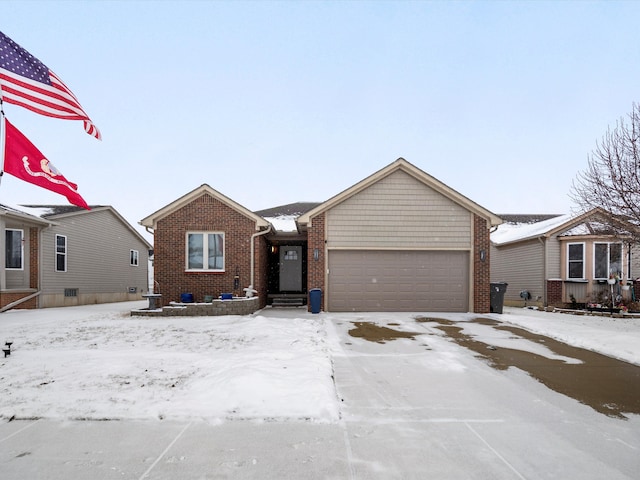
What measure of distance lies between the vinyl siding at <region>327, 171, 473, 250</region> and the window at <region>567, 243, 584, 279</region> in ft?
20.3

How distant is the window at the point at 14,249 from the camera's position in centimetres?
1541

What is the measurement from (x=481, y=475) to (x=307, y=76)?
3205 cm

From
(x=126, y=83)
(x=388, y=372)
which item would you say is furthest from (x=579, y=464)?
(x=126, y=83)

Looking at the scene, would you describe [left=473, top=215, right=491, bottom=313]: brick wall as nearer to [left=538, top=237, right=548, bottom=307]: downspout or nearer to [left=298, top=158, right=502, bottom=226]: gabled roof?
[left=298, top=158, right=502, bottom=226]: gabled roof

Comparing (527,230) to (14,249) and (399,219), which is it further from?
(14,249)

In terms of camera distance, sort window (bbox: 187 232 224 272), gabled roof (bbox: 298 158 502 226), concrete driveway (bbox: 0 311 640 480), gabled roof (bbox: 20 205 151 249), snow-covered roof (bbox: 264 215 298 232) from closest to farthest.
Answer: concrete driveway (bbox: 0 311 640 480), gabled roof (bbox: 298 158 502 226), window (bbox: 187 232 224 272), snow-covered roof (bbox: 264 215 298 232), gabled roof (bbox: 20 205 151 249)

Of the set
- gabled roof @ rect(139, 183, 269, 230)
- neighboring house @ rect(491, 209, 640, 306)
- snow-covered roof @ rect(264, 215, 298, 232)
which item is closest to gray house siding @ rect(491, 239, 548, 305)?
neighboring house @ rect(491, 209, 640, 306)

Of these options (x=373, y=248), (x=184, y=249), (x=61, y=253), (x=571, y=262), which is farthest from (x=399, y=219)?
(x=61, y=253)

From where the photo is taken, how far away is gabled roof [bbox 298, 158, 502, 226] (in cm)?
1329

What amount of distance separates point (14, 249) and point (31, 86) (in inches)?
540

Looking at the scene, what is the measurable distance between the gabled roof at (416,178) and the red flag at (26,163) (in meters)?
8.87

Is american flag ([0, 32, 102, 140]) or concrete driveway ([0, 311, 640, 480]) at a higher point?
american flag ([0, 32, 102, 140])

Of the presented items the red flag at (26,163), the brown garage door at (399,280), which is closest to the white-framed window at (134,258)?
the brown garage door at (399,280)

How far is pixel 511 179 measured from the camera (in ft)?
164
